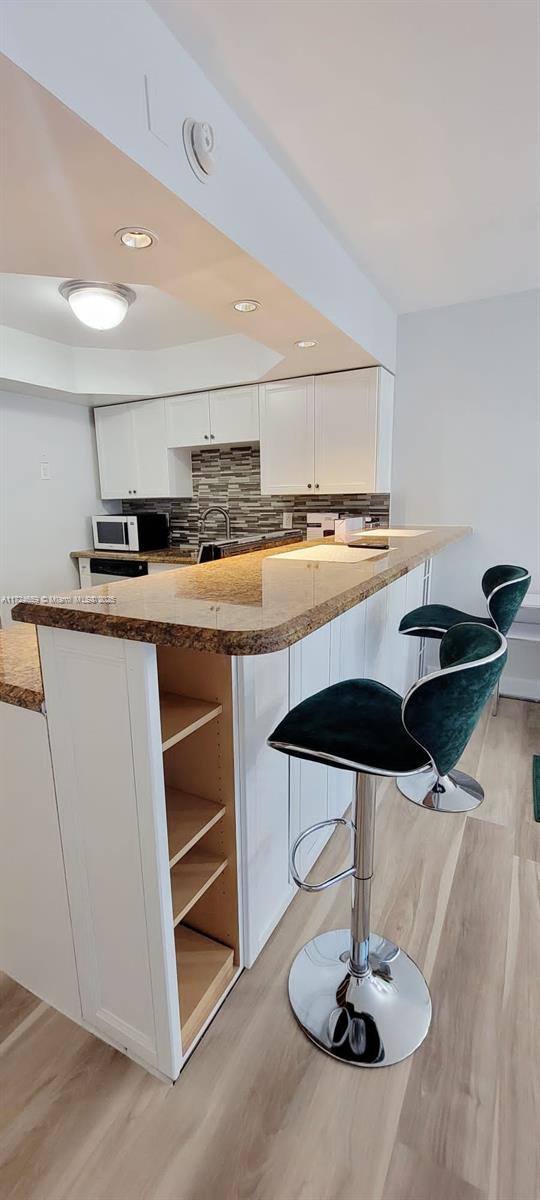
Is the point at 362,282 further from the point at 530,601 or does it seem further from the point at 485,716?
the point at 485,716

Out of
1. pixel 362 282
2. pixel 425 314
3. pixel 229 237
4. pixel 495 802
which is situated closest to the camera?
pixel 229 237

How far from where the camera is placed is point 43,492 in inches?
149

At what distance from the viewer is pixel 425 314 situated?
122 inches

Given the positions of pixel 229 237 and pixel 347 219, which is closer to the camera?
pixel 229 237

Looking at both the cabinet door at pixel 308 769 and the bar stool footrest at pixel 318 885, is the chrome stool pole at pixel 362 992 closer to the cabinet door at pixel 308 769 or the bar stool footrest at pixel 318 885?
the bar stool footrest at pixel 318 885

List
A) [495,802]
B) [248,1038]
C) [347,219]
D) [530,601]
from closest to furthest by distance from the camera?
1. [248,1038]
2. [347,219]
3. [495,802]
4. [530,601]

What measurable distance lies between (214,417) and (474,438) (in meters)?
1.74

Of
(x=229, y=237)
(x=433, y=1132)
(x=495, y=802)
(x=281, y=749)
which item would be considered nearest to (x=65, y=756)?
(x=281, y=749)

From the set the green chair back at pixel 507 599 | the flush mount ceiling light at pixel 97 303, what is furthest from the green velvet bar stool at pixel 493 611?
the flush mount ceiling light at pixel 97 303

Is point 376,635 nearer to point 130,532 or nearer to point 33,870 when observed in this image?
point 33,870

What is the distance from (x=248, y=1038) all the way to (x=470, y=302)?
11.7 feet

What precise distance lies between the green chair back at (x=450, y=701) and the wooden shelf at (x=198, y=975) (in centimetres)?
88

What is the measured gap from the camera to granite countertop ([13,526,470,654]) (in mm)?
796

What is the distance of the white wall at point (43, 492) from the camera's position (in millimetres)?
3543
